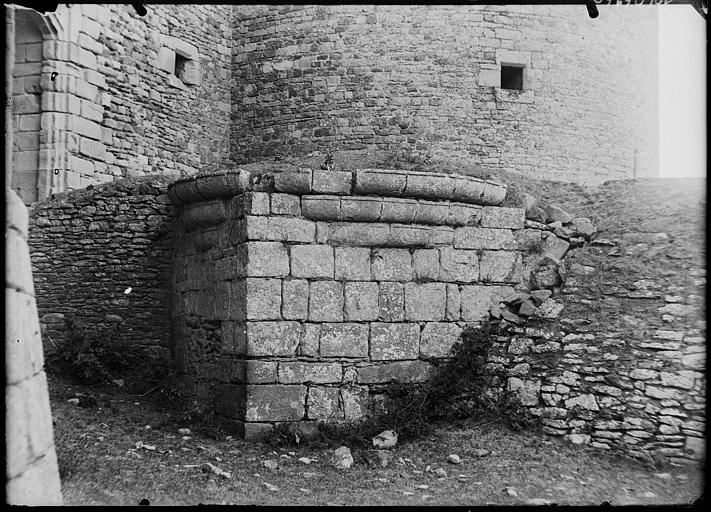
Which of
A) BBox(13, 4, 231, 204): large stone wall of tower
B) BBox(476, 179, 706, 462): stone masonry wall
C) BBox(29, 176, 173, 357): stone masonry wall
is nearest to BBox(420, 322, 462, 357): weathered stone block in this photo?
BBox(476, 179, 706, 462): stone masonry wall

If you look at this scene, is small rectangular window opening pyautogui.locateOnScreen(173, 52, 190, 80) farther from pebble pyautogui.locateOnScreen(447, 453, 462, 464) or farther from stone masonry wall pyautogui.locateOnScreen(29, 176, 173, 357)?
pebble pyautogui.locateOnScreen(447, 453, 462, 464)

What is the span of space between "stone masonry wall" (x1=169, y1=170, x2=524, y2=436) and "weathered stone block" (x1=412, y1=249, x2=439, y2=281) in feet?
0.03

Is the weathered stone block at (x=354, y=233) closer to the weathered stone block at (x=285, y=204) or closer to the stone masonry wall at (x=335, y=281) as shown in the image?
the stone masonry wall at (x=335, y=281)

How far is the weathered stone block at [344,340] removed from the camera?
668cm

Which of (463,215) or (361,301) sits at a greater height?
(463,215)

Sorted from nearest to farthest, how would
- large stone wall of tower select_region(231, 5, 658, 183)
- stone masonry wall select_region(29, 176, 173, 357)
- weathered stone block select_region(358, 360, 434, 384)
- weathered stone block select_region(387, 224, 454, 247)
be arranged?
weathered stone block select_region(358, 360, 434, 384), weathered stone block select_region(387, 224, 454, 247), stone masonry wall select_region(29, 176, 173, 357), large stone wall of tower select_region(231, 5, 658, 183)

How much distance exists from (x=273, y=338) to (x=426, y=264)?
1.60 metres

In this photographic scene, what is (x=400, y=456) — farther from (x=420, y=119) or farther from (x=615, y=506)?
(x=420, y=119)

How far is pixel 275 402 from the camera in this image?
21.3ft

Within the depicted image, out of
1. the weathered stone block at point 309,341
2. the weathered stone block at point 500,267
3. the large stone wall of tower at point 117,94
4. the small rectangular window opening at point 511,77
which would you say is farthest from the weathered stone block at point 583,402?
the small rectangular window opening at point 511,77

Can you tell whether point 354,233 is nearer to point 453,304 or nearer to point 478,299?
point 453,304

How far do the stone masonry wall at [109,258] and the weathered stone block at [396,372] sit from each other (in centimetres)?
281

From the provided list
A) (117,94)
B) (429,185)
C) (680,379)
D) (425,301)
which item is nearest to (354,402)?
(425,301)

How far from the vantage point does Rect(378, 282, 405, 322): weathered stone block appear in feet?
22.5
